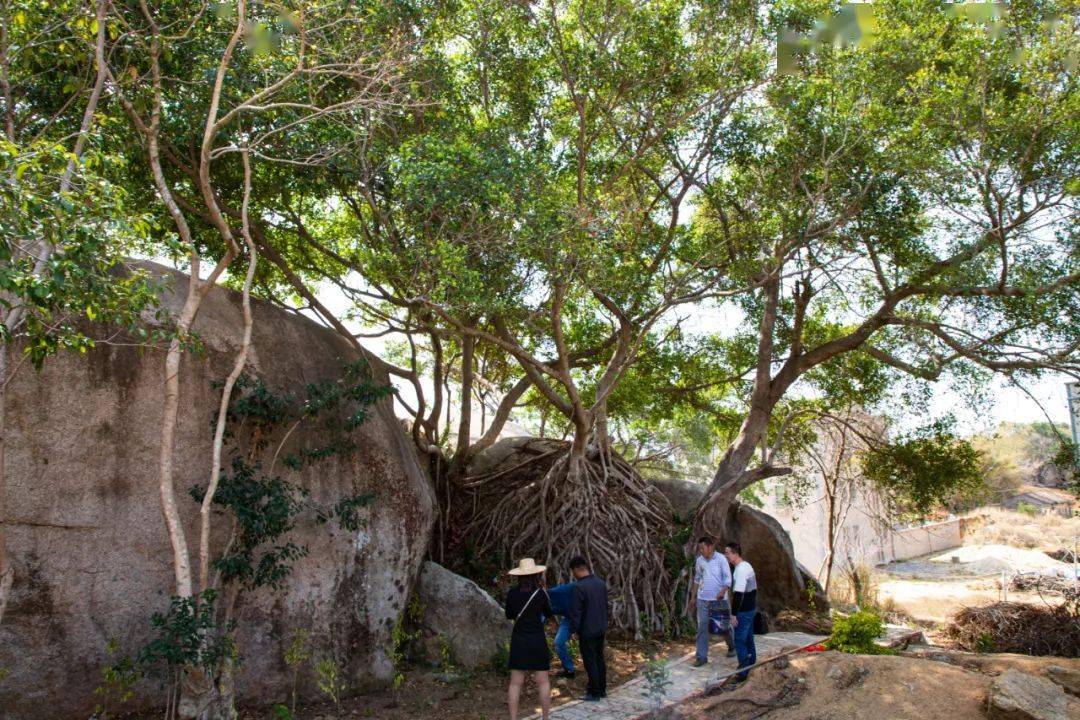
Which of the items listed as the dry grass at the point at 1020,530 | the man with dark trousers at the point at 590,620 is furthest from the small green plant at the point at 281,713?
the dry grass at the point at 1020,530

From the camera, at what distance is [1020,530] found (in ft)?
89.2

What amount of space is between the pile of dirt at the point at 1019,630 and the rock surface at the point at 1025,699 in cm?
521

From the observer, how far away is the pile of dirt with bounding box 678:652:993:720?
6801 mm

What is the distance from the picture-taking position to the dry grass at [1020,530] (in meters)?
25.7

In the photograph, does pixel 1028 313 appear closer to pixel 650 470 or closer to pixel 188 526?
pixel 650 470

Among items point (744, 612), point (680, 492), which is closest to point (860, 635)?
point (744, 612)

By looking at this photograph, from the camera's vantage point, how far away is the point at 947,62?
9.92m

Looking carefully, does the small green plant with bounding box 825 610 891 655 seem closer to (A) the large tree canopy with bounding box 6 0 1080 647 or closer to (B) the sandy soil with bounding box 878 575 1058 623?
(A) the large tree canopy with bounding box 6 0 1080 647

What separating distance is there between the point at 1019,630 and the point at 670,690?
6.32m

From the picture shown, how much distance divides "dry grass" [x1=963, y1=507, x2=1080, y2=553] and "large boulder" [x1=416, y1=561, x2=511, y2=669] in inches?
824

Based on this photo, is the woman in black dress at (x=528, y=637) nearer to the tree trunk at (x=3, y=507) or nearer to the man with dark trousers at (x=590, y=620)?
the man with dark trousers at (x=590, y=620)

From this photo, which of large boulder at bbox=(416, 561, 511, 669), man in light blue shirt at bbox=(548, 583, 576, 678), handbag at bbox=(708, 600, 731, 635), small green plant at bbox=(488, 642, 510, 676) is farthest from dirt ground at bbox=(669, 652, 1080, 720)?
large boulder at bbox=(416, 561, 511, 669)

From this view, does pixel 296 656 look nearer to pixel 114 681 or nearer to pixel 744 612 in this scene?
pixel 114 681

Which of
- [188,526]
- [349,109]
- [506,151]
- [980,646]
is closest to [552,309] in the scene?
[506,151]
